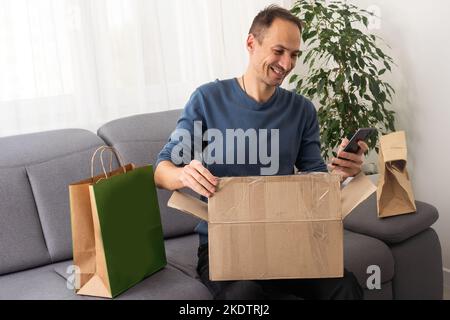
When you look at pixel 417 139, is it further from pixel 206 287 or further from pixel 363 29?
pixel 206 287

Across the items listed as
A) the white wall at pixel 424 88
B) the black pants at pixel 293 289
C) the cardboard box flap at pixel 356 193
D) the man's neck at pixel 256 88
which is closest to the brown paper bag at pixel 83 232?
the black pants at pixel 293 289

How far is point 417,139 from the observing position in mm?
2826

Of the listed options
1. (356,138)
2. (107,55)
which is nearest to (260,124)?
(356,138)

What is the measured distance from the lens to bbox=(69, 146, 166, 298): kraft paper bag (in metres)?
1.67

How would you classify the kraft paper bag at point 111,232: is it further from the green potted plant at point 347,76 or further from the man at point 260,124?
the green potted plant at point 347,76

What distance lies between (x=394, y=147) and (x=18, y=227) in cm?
130

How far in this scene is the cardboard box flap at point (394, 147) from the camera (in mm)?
2082

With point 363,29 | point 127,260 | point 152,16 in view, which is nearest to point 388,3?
point 363,29

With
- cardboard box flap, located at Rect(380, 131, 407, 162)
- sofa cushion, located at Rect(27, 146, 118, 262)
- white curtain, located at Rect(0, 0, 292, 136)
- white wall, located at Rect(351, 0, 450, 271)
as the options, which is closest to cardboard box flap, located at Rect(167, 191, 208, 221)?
sofa cushion, located at Rect(27, 146, 118, 262)

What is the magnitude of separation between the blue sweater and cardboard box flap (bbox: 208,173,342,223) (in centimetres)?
38

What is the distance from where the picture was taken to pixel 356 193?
5.13ft

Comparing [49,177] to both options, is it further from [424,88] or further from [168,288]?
[424,88]

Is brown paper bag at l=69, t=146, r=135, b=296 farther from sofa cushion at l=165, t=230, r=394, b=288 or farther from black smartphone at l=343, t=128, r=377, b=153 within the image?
black smartphone at l=343, t=128, r=377, b=153
